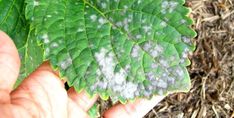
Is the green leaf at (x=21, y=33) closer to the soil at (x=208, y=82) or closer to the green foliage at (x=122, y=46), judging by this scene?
the green foliage at (x=122, y=46)

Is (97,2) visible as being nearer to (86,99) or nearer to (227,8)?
Answer: (86,99)

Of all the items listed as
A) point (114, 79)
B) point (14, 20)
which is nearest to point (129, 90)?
point (114, 79)

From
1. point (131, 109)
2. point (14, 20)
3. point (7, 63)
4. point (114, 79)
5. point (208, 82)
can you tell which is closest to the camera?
point (7, 63)

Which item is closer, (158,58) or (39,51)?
(158,58)

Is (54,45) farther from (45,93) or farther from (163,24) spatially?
(163,24)

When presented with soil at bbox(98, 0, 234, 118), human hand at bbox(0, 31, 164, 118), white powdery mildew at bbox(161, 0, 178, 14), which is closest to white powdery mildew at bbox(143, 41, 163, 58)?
white powdery mildew at bbox(161, 0, 178, 14)

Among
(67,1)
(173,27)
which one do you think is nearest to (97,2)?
(67,1)

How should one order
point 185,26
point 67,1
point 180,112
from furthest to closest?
point 180,112
point 67,1
point 185,26
